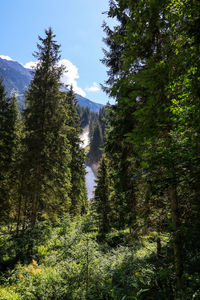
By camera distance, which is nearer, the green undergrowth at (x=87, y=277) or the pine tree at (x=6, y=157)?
the green undergrowth at (x=87, y=277)

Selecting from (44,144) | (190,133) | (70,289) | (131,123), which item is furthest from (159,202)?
(44,144)

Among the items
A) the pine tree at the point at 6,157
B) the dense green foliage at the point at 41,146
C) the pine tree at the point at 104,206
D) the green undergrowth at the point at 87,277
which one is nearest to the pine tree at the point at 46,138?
the dense green foliage at the point at 41,146

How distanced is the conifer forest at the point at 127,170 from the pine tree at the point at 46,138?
3.1 inches

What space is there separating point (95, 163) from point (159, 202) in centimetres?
9504

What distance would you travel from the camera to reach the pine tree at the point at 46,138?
12625 millimetres

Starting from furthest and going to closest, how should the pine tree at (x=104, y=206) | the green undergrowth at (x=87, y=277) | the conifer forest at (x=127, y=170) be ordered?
the pine tree at (x=104, y=206), the green undergrowth at (x=87, y=277), the conifer forest at (x=127, y=170)

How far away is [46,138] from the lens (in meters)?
12.9

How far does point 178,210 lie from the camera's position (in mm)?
4969

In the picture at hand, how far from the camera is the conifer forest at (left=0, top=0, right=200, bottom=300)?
8.32 feet

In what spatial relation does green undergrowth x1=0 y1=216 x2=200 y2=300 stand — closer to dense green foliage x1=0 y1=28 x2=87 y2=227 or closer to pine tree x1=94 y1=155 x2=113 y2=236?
dense green foliage x1=0 y1=28 x2=87 y2=227

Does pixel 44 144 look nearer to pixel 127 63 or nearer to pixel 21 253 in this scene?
pixel 21 253

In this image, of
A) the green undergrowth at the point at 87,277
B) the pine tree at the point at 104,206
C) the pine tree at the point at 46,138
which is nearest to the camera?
the green undergrowth at the point at 87,277

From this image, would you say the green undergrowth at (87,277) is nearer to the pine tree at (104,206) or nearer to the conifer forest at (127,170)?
the conifer forest at (127,170)

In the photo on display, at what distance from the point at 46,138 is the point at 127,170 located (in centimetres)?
746
